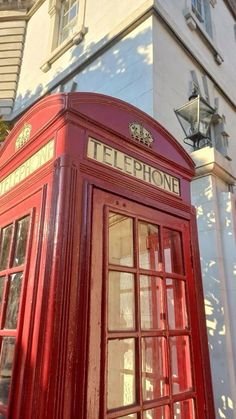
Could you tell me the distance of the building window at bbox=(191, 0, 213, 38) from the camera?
23.5ft

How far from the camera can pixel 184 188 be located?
237 cm

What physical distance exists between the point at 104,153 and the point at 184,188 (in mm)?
802

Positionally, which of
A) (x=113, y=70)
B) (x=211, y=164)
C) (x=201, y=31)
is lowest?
(x=211, y=164)

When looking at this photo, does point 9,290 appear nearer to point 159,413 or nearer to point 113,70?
point 159,413

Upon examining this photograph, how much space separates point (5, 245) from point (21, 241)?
0.81 feet

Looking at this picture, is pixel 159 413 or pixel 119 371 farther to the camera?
pixel 119 371

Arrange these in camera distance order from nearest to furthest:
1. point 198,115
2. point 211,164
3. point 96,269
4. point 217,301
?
point 96,269, point 217,301, point 211,164, point 198,115

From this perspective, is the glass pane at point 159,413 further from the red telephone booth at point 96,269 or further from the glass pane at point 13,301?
the glass pane at point 13,301

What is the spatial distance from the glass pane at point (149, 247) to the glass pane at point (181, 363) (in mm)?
505

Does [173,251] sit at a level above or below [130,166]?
below

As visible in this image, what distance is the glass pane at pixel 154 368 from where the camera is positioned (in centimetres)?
198

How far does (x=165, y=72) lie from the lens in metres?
5.02

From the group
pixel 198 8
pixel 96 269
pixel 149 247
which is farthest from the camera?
pixel 198 8

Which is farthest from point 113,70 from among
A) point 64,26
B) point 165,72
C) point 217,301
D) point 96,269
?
point 96,269
